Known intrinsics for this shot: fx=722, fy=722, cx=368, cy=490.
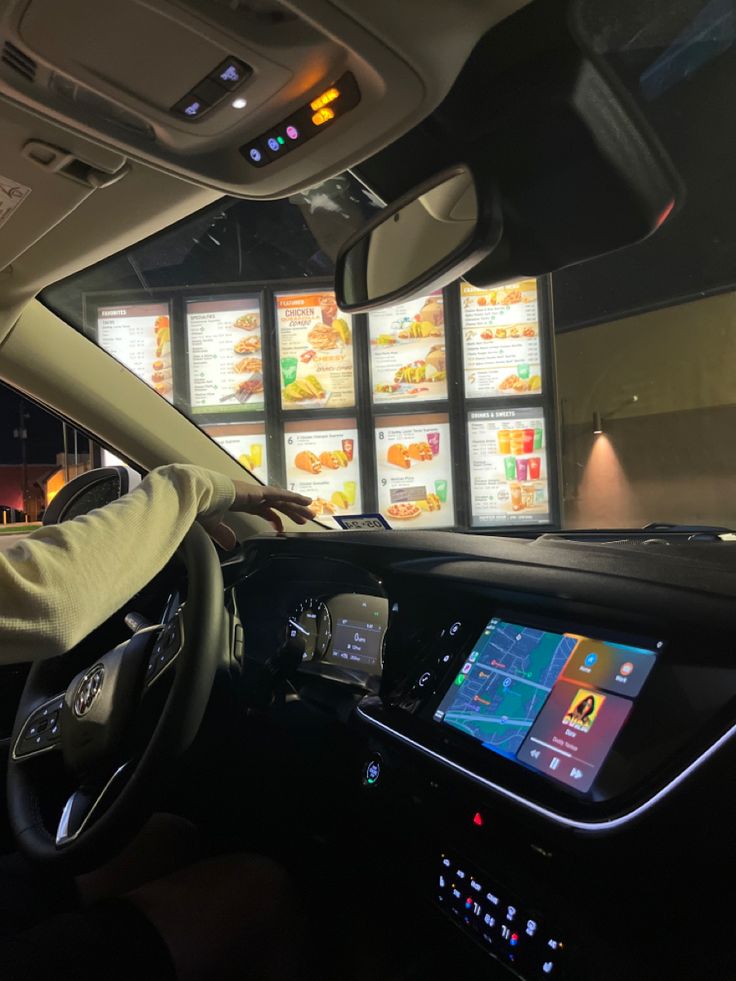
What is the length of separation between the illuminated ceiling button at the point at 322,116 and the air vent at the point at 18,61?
0.43m

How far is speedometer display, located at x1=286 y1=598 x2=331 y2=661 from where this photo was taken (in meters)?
1.93

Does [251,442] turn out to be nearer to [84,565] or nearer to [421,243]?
[421,243]

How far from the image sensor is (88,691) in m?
1.56

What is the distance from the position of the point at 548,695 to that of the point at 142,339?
7.70 feet

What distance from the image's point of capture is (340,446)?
3.68 meters

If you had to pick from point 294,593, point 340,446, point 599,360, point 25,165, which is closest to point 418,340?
point 340,446

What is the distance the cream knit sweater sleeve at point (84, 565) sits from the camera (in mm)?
1003

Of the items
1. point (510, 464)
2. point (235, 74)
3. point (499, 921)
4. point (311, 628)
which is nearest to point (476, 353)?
point (510, 464)

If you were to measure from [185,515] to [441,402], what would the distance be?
2.65 metres

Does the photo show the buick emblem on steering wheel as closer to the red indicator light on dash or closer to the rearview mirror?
the rearview mirror

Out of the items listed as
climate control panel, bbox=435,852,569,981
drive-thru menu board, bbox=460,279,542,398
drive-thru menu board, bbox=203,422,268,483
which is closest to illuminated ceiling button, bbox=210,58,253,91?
climate control panel, bbox=435,852,569,981

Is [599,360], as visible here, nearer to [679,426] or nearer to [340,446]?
A: [679,426]

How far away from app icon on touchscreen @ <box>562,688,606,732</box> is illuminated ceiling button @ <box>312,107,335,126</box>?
1009 millimetres

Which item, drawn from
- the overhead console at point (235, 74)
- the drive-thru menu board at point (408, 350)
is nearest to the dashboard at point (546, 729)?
the overhead console at point (235, 74)
